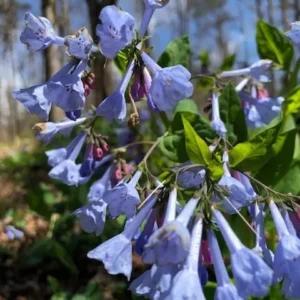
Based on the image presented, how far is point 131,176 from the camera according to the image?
1212 millimetres

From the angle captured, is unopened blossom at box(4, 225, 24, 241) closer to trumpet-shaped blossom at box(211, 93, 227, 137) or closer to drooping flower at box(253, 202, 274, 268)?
trumpet-shaped blossom at box(211, 93, 227, 137)

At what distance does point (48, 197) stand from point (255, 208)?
1914 mm

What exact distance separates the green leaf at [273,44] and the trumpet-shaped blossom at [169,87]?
0.83m

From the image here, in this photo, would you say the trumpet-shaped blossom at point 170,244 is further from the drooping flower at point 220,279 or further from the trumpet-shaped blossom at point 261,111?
the trumpet-shaped blossom at point 261,111

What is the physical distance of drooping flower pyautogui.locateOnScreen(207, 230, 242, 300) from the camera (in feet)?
2.99

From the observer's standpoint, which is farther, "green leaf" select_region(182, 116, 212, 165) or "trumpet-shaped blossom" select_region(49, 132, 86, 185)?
"trumpet-shaped blossom" select_region(49, 132, 86, 185)

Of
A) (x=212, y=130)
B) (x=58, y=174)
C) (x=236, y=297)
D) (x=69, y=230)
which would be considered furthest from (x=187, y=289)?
(x=69, y=230)

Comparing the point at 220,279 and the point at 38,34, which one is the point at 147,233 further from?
the point at 38,34

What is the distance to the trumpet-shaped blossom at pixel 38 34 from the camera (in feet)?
3.93

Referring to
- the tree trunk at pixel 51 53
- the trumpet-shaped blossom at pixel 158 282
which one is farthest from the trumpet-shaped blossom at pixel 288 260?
the tree trunk at pixel 51 53

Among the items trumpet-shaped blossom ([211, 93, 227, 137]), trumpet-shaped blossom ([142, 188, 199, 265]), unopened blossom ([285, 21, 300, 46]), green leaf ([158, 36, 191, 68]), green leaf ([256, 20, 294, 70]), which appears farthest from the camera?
green leaf ([256, 20, 294, 70])

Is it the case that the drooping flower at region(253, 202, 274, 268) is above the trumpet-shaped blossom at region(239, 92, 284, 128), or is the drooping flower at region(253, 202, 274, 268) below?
below

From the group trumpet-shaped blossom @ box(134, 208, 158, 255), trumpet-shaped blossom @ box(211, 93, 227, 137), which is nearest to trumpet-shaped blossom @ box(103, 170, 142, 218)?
trumpet-shaped blossom @ box(134, 208, 158, 255)

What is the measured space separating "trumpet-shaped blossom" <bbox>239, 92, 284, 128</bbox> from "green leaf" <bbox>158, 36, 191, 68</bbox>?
0.82ft
